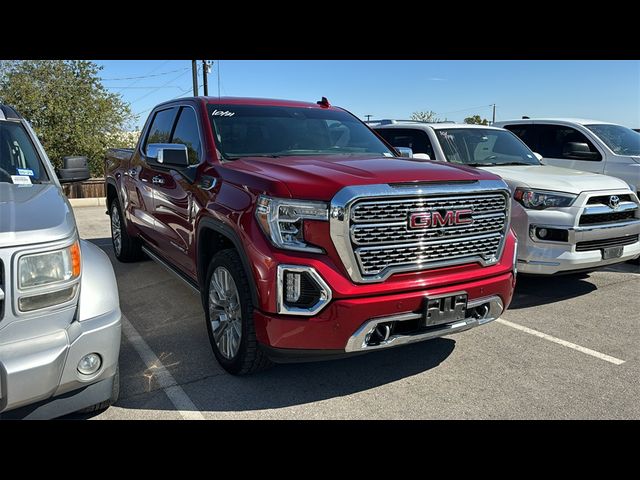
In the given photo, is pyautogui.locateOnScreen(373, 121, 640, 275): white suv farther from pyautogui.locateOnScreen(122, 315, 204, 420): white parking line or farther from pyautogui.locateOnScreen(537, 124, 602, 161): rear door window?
pyautogui.locateOnScreen(122, 315, 204, 420): white parking line

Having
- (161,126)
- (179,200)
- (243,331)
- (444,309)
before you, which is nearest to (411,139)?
(161,126)

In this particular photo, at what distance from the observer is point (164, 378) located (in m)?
3.48

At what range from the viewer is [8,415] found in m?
2.40

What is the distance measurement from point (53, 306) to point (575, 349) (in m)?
3.75

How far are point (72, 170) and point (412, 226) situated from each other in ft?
8.82

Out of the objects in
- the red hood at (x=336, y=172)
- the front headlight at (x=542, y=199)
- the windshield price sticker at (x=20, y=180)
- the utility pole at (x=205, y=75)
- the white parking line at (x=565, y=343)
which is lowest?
the white parking line at (x=565, y=343)

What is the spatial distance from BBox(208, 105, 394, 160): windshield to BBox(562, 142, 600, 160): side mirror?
444cm

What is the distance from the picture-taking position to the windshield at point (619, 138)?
309 inches

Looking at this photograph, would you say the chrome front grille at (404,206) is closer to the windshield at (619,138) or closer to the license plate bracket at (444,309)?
the license plate bracket at (444,309)

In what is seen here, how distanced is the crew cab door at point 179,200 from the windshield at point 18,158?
3.29ft

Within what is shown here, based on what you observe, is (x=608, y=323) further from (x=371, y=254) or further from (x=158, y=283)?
(x=158, y=283)

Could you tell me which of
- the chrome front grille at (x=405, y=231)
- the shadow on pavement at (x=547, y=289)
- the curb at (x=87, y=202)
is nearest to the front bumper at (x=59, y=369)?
the chrome front grille at (x=405, y=231)

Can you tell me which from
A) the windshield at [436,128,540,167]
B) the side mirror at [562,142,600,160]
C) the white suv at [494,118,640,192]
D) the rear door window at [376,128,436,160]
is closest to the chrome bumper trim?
the windshield at [436,128,540,167]
